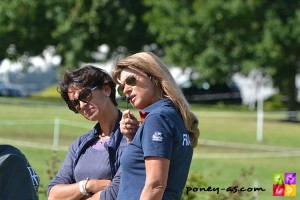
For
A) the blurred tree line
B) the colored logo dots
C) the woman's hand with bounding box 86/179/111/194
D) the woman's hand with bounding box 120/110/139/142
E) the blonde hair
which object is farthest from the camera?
the blurred tree line

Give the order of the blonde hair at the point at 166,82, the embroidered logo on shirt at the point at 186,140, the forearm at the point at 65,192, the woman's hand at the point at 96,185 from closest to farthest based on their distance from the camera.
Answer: the embroidered logo on shirt at the point at 186,140 → the blonde hair at the point at 166,82 → the woman's hand at the point at 96,185 → the forearm at the point at 65,192

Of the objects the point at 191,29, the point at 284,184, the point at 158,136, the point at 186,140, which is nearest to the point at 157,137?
the point at 158,136

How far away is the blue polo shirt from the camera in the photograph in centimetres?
475

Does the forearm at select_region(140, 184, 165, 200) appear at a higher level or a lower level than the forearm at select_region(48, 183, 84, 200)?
higher

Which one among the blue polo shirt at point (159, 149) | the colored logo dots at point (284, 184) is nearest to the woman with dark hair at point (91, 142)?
the blue polo shirt at point (159, 149)

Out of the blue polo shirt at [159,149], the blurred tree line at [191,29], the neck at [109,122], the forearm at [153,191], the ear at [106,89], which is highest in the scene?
the blurred tree line at [191,29]

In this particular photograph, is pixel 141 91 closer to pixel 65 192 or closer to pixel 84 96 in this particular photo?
pixel 84 96

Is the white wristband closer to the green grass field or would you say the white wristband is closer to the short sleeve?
the short sleeve

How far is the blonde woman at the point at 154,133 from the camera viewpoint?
4.73 m

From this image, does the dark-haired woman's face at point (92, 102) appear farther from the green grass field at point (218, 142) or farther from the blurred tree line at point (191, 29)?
the blurred tree line at point (191, 29)

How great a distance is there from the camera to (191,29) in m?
36.6

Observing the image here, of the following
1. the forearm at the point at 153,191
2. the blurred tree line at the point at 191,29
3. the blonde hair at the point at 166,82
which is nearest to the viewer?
the forearm at the point at 153,191

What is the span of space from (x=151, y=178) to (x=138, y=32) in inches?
1559

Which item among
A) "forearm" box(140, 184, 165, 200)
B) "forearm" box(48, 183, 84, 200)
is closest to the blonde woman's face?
"forearm" box(140, 184, 165, 200)
